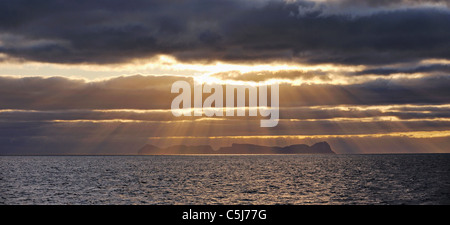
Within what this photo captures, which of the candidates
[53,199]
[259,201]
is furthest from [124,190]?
[259,201]
